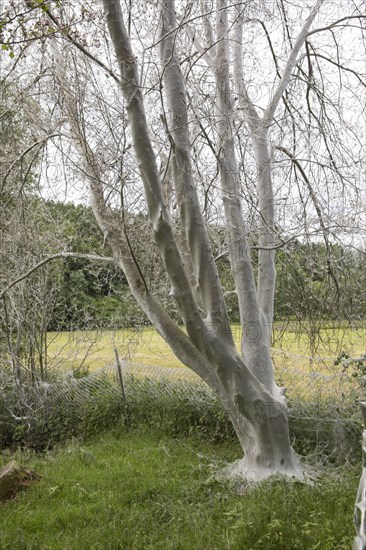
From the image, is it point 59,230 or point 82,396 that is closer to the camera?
point 59,230

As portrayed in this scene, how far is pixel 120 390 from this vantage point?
897 cm

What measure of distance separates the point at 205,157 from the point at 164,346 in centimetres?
544

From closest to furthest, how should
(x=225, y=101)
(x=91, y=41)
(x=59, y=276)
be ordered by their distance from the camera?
(x=91, y=41) → (x=225, y=101) → (x=59, y=276)

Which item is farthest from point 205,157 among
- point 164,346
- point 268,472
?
point 164,346

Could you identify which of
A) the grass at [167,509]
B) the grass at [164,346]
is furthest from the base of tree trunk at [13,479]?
the grass at [164,346]

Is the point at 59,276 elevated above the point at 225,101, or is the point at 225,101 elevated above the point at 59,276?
the point at 225,101

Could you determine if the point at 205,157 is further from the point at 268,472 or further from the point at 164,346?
the point at 164,346

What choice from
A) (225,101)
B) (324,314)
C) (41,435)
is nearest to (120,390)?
(41,435)

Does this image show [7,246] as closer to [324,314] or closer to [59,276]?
[59,276]

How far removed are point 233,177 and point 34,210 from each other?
183 inches

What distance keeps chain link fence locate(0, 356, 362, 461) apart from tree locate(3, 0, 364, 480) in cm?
99

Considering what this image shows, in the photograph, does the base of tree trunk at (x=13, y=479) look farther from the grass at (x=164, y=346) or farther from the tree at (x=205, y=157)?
the grass at (x=164, y=346)

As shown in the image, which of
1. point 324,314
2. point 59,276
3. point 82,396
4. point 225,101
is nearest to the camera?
point 225,101

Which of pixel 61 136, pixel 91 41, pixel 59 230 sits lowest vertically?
pixel 59 230
